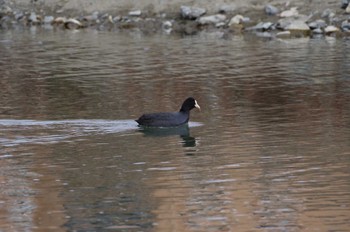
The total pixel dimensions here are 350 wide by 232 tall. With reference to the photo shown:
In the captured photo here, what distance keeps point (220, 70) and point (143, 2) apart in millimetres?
22899

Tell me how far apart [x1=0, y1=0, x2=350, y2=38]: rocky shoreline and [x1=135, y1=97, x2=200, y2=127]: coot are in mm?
24341

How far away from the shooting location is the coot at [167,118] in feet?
79.5

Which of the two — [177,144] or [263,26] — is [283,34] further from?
[177,144]

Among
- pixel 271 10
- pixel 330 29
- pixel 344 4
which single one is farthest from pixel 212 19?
pixel 330 29

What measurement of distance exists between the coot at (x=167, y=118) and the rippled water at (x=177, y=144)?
0.18 metres

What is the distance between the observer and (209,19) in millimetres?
54094

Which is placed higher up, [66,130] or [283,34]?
[66,130]

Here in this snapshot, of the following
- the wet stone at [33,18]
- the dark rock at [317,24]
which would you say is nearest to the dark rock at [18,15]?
the wet stone at [33,18]

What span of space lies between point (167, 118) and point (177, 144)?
2089mm

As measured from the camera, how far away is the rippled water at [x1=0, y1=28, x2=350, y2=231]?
1603 cm

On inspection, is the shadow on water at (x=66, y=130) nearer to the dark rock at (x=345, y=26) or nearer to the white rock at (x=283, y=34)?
the white rock at (x=283, y=34)

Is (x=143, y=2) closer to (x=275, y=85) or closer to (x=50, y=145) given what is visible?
(x=275, y=85)

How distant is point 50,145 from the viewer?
73.3 feet

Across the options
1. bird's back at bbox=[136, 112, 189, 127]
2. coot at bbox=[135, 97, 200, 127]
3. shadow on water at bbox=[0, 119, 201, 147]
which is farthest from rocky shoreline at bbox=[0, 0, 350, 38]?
shadow on water at bbox=[0, 119, 201, 147]
